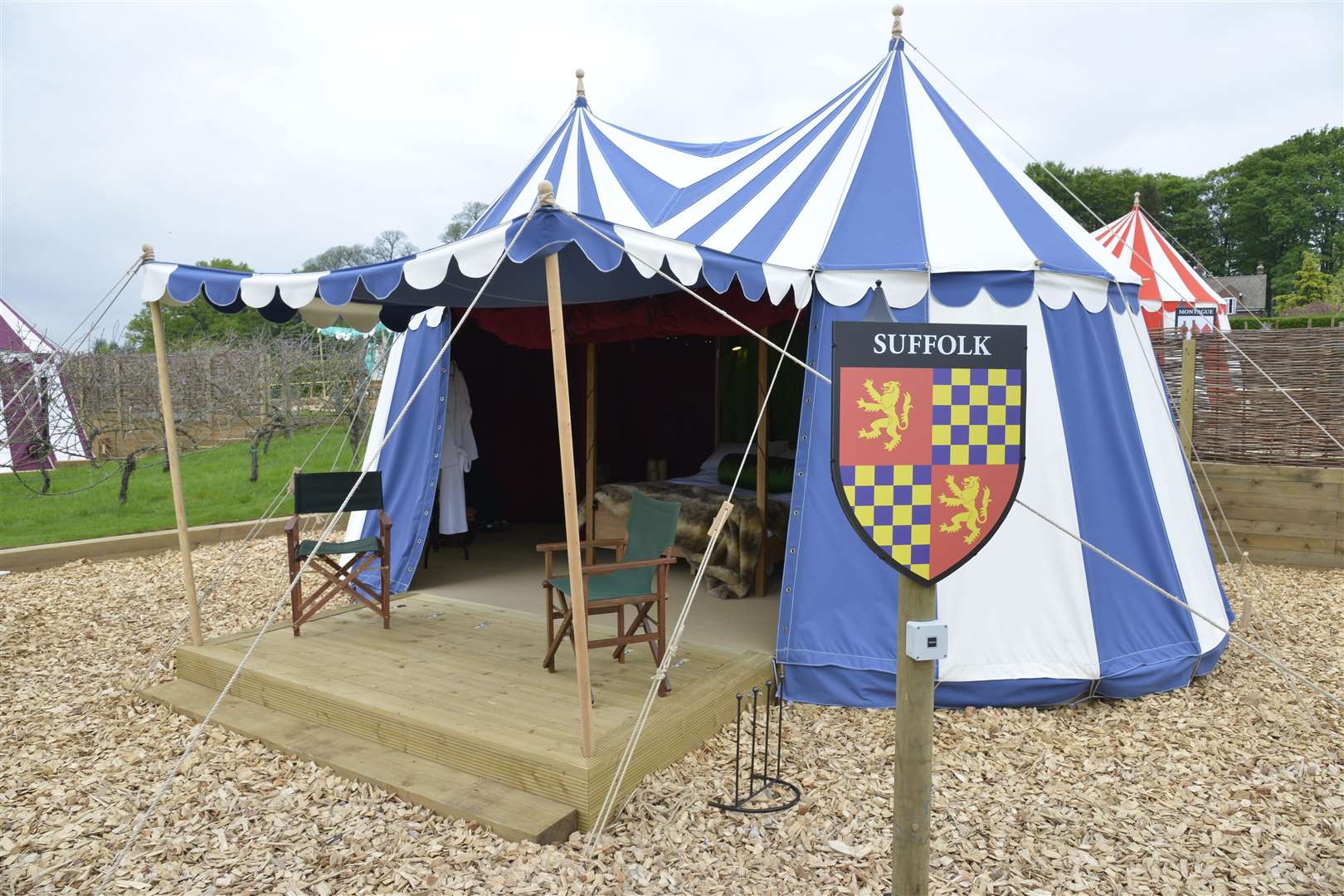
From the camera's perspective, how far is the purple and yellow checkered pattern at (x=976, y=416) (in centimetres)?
165

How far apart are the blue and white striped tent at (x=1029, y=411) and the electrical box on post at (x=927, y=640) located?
155 centimetres

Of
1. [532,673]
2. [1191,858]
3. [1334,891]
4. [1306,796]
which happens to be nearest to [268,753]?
[532,673]

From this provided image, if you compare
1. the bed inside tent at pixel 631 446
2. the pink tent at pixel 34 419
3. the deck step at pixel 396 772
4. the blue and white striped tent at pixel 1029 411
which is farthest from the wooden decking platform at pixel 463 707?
the pink tent at pixel 34 419

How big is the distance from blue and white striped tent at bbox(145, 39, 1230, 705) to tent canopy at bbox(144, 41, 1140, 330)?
0.04ft

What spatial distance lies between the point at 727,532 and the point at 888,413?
3.07 meters

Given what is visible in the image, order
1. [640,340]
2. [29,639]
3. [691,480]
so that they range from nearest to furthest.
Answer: [29,639]
[691,480]
[640,340]

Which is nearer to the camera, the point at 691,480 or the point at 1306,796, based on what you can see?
the point at 1306,796

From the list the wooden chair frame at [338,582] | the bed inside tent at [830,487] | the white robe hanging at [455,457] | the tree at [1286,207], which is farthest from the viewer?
the tree at [1286,207]

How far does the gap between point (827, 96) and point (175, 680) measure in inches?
176

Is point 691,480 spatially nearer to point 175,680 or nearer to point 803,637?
point 803,637

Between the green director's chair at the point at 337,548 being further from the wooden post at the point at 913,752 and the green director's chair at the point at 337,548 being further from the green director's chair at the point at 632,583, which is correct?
the wooden post at the point at 913,752

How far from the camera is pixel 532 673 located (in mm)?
3311

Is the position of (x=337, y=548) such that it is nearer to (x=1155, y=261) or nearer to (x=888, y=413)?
(x=888, y=413)

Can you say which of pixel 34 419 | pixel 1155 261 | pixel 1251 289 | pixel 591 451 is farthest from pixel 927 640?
pixel 1251 289
